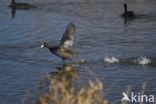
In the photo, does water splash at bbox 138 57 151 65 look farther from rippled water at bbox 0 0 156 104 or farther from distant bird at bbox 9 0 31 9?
distant bird at bbox 9 0 31 9

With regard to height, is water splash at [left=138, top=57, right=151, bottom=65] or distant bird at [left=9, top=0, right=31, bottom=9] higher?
distant bird at [left=9, top=0, right=31, bottom=9]

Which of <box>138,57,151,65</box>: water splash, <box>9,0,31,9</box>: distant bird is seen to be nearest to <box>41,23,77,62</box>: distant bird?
<box>138,57,151,65</box>: water splash

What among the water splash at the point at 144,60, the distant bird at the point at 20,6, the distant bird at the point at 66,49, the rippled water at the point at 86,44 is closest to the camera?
the rippled water at the point at 86,44

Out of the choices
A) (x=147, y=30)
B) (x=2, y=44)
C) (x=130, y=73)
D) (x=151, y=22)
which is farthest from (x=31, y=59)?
(x=151, y=22)

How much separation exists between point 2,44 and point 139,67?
505 cm

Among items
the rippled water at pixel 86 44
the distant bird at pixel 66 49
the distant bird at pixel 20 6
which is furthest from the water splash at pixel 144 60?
the distant bird at pixel 20 6

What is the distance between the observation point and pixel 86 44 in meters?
14.4

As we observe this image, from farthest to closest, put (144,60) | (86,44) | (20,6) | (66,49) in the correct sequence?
(20,6), (86,44), (66,49), (144,60)

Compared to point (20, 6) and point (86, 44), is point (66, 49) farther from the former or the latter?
point (20, 6)

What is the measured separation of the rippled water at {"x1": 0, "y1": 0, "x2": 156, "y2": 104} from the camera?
1062cm

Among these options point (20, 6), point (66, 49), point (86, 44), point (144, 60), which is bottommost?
point (144, 60)

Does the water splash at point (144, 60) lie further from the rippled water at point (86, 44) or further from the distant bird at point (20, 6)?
the distant bird at point (20, 6)

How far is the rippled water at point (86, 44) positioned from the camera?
10.6 m


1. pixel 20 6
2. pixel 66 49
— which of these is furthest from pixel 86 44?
pixel 20 6
